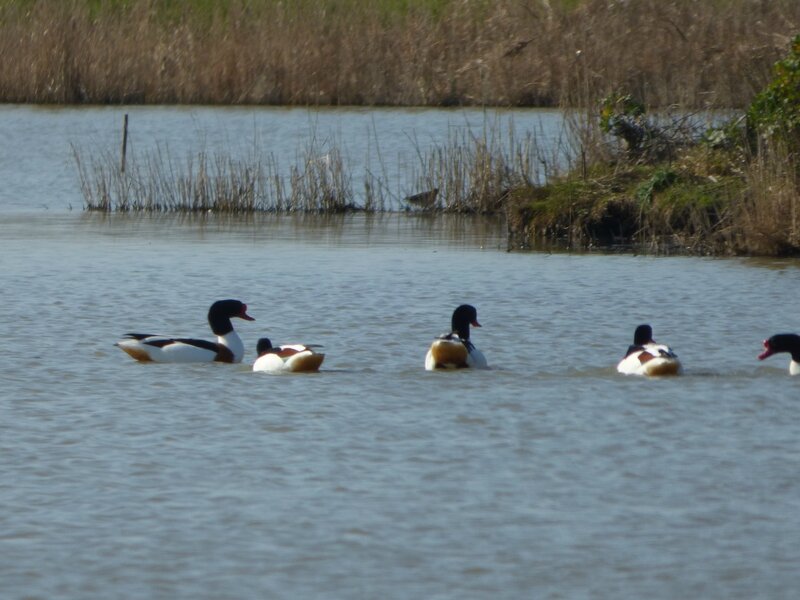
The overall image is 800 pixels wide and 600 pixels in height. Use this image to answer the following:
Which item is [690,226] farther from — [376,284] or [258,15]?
[258,15]

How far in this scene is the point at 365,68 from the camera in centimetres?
2894

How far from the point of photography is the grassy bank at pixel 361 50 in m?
26.9

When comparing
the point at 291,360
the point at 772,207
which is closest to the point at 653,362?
the point at 291,360

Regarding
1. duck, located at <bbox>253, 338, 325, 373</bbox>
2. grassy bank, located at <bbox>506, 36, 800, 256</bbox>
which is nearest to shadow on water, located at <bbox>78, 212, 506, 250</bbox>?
grassy bank, located at <bbox>506, 36, 800, 256</bbox>

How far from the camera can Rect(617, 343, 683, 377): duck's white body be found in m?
9.37

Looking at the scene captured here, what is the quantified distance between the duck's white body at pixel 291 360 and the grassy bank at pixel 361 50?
16502 mm

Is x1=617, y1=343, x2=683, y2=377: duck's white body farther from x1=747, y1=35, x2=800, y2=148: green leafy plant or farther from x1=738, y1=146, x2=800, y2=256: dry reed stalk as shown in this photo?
x1=747, y1=35, x2=800, y2=148: green leafy plant

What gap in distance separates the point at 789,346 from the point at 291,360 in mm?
3005

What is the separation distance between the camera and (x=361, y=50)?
94.9 ft

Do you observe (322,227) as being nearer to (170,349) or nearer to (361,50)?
(170,349)

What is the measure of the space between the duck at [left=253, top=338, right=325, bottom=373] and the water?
11cm

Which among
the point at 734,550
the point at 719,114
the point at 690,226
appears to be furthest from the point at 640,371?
the point at 719,114

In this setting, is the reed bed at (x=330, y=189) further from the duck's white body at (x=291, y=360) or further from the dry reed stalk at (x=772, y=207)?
the duck's white body at (x=291, y=360)

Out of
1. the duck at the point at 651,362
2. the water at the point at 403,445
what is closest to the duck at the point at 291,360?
the water at the point at 403,445
